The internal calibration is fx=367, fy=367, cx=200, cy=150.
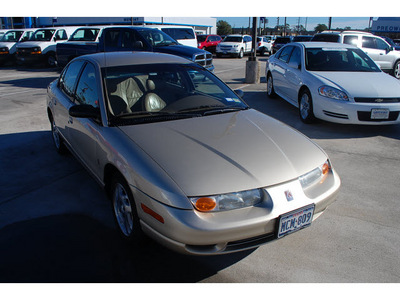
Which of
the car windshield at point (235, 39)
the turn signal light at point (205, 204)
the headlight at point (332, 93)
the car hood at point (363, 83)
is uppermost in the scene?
the car windshield at point (235, 39)

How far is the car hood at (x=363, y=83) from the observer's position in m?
6.11

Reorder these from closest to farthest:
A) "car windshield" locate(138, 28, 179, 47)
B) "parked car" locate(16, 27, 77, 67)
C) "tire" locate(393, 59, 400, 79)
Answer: "car windshield" locate(138, 28, 179, 47)
"tire" locate(393, 59, 400, 79)
"parked car" locate(16, 27, 77, 67)

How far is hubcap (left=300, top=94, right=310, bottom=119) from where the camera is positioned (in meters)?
6.84

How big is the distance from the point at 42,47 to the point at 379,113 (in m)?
15.3

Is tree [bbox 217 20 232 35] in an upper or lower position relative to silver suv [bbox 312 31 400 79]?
upper

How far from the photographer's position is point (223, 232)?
242cm

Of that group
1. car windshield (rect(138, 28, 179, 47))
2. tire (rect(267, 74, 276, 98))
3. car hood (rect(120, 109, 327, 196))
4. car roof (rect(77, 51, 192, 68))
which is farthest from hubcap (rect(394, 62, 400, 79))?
car hood (rect(120, 109, 327, 196))

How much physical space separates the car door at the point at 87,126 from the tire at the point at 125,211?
0.45 metres

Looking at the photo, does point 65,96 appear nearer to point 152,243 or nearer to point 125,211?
point 125,211

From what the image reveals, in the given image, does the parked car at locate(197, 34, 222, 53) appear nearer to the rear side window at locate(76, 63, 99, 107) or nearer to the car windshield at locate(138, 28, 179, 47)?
the car windshield at locate(138, 28, 179, 47)

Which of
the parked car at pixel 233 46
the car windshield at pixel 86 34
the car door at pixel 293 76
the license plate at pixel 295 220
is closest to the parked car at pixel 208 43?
the parked car at pixel 233 46

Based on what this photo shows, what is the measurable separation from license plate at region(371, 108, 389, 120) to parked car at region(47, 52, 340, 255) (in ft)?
10.2

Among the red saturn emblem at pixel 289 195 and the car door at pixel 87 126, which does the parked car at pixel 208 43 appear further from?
the red saturn emblem at pixel 289 195

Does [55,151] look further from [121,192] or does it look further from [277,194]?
[277,194]
